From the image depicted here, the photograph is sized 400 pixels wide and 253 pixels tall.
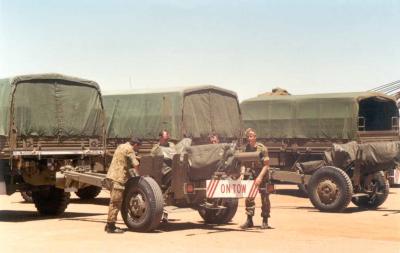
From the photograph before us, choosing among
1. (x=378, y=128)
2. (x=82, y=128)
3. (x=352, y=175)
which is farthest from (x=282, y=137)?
(x=82, y=128)

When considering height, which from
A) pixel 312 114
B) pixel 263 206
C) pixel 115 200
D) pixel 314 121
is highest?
pixel 312 114

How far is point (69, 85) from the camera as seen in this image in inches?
634

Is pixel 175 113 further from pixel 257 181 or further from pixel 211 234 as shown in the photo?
pixel 211 234

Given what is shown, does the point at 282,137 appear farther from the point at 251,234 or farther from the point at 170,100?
the point at 251,234

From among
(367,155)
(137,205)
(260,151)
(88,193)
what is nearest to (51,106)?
(88,193)

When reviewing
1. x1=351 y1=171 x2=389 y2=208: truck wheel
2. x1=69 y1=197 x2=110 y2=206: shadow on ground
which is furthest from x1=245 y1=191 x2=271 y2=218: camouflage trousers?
x1=69 y1=197 x2=110 y2=206: shadow on ground

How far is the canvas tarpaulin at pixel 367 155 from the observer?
53.7 feet

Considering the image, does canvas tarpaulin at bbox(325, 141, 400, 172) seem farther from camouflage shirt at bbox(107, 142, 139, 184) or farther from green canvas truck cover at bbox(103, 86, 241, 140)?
camouflage shirt at bbox(107, 142, 139, 184)

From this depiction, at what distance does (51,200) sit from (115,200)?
4098mm

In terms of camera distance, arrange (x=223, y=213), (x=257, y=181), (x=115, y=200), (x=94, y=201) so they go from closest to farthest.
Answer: (x=115, y=200), (x=257, y=181), (x=223, y=213), (x=94, y=201)

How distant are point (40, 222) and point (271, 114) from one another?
1050cm

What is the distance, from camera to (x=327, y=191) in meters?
16.0

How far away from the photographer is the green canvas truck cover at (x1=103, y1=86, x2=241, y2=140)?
18.8m

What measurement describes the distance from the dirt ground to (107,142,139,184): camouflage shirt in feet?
3.07
